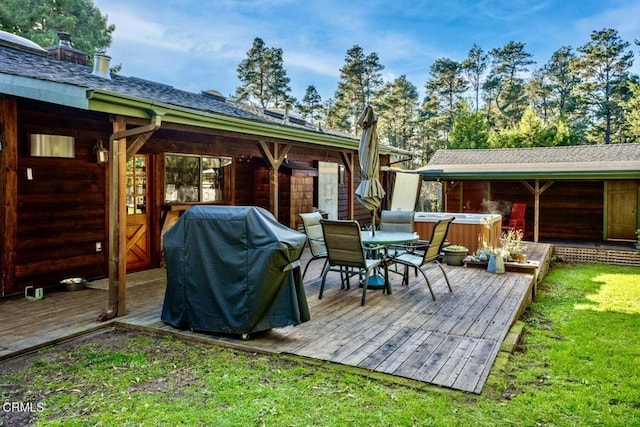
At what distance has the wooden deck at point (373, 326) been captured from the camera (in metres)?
3.20

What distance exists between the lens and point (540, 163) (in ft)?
45.4

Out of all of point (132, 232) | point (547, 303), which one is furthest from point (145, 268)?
point (547, 303)

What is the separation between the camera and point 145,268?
22.2 ft

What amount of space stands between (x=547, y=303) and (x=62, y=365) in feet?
18.8

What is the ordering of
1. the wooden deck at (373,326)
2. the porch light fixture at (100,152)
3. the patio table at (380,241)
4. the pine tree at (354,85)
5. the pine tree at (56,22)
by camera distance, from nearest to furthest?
the wooden deck at (373,326), the patio table at (380,241), the porch light fixture at (100,152), the pine tree at (56,22), the pine tree at (354,85)

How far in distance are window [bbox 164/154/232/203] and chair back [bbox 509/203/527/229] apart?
831cm

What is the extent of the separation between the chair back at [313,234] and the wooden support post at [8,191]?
131 inches

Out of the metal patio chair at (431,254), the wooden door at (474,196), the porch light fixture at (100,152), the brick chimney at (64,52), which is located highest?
the brick chimney at (64,52)

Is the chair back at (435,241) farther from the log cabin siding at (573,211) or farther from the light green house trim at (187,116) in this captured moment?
the log cabin siding at (573,211)

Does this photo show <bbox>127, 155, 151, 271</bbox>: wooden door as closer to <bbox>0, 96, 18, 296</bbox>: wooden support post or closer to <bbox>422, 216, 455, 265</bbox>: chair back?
<bbox>0, 96, 18, 296</bbox>: wooden support post

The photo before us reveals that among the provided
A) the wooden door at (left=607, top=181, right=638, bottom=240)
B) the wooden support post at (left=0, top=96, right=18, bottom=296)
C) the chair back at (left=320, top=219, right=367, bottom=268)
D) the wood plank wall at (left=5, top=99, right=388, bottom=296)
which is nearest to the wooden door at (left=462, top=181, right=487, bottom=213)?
the wooden door at (left=607, top=181, right=638, bottom=240)

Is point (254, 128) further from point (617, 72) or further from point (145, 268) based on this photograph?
point (617, 72)

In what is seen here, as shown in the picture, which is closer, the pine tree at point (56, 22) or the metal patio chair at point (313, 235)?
the metal patio chair at point (313, 235)

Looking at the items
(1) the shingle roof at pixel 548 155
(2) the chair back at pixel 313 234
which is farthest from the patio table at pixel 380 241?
(1) the shingle roof at pixel 548 155
